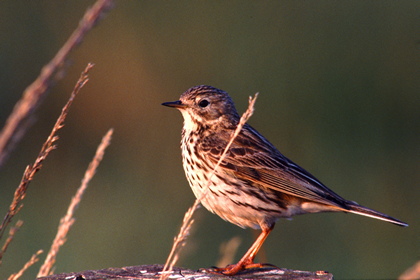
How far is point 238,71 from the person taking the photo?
10.3 m

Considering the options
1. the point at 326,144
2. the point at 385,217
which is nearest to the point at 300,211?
the point at 385,217

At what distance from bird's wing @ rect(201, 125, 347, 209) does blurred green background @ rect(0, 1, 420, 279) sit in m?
1.96

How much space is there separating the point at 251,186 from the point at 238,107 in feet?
13.9

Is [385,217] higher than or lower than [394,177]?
lower

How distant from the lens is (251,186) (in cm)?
576

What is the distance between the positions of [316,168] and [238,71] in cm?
189

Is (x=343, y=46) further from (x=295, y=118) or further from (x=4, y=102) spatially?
(x=4, y=102)

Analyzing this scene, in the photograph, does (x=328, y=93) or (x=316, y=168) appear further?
(x=328, y=93)

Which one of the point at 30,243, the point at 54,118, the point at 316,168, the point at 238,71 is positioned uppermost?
the point at 238,71

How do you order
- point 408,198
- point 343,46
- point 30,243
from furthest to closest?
point 343,46
point 408,198
point 30,243

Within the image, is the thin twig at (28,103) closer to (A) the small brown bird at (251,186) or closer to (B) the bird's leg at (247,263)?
(B) the bird's leg at (247,263)

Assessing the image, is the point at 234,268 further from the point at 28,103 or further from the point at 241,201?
the point at 28,103

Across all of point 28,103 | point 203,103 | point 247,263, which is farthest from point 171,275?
point 28,103

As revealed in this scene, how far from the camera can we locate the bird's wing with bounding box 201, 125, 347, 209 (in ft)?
18.9
